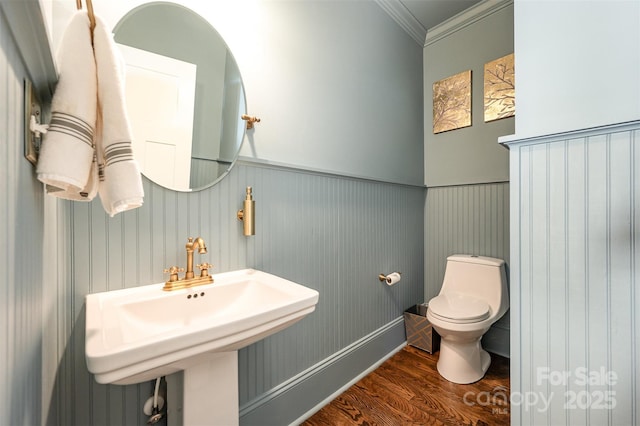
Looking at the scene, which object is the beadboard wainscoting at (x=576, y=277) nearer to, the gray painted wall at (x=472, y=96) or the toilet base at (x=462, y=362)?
the toilet base at (x=462, y=362)

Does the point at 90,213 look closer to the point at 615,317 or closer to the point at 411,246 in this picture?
the point at 615,317

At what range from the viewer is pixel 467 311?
1.64 meters

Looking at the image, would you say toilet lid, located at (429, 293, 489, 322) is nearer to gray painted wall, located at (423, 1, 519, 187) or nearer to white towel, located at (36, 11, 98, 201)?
gray painted wall, located at (423, 1, 519, 187)

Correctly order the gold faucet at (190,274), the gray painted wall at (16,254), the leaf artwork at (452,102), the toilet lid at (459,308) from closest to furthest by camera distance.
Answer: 1. the gray painted wall at (16,254)
2. the gold faucet at (190,274)
3. the toilet lid at (459,308)
4. the leaf artwork at (452,102)

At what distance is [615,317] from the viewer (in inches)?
34.0

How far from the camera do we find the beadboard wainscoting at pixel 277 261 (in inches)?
32.7

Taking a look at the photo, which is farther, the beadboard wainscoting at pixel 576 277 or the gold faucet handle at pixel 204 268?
the gold faucet handle at pixel 204 268

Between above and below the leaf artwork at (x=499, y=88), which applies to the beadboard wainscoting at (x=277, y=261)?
below

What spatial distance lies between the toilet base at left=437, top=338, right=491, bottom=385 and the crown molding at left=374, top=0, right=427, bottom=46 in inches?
92.1

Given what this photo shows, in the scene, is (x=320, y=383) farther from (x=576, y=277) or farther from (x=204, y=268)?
(x=576, y=277)

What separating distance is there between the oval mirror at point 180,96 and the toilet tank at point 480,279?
178cm

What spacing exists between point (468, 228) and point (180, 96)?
212cm

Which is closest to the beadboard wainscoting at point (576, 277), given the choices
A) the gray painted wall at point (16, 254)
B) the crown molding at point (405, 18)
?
the gray painted wall at point (16, 254)

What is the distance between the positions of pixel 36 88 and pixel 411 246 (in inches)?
87.3
